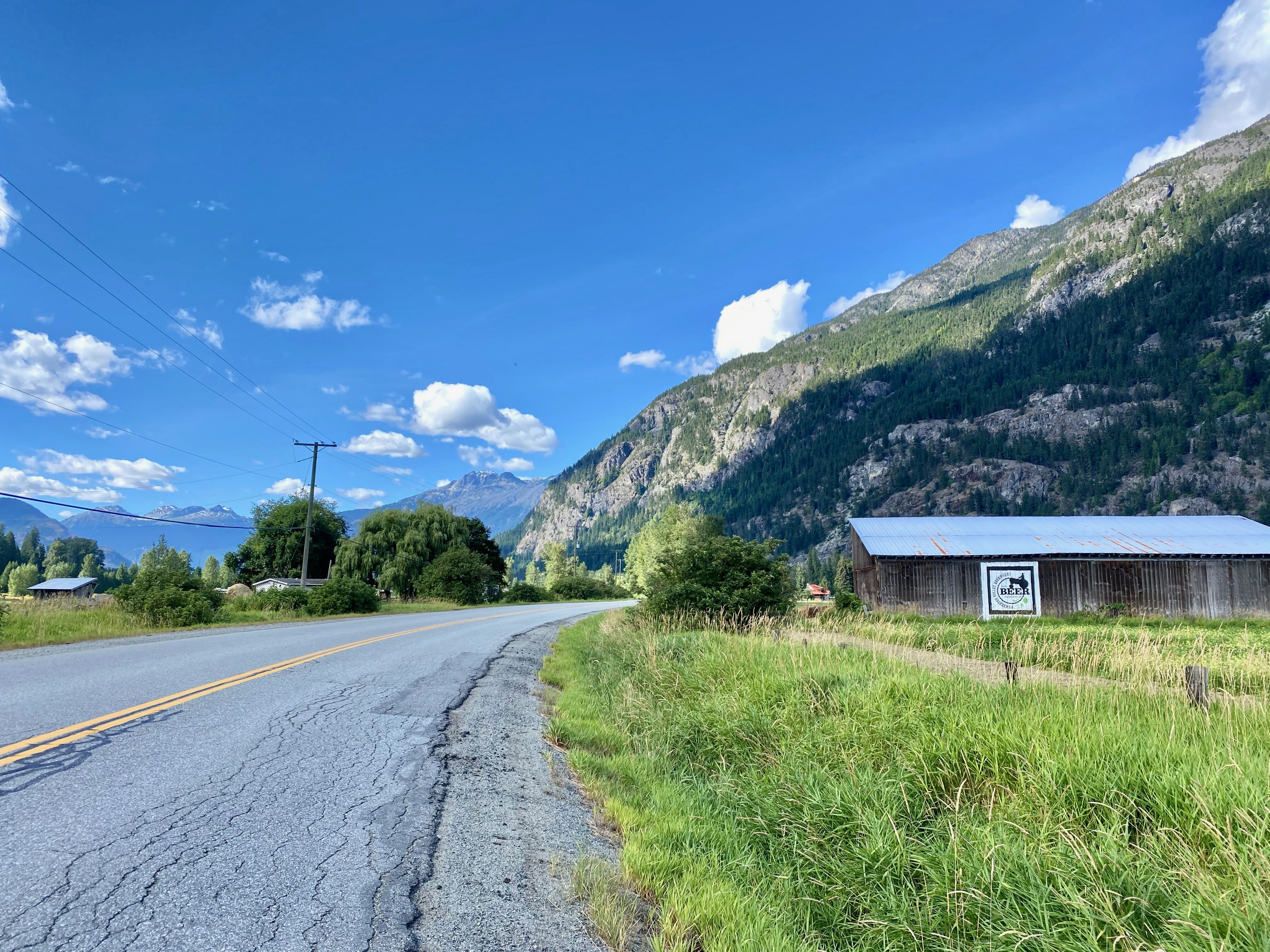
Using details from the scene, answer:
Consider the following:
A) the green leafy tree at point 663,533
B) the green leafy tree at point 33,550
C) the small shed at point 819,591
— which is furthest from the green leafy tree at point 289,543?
the green leafy tree at point 33,550

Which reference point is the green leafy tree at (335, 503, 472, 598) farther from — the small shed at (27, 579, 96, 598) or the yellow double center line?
the small shed at (27, 579, 96, 598)

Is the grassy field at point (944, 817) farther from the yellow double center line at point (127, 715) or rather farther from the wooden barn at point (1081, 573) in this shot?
the wooden barn at point (1081, 573)

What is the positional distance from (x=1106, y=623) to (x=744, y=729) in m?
25.3

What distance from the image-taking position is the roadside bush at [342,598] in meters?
25.9

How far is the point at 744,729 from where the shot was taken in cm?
692

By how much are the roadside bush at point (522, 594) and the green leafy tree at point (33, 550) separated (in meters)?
144

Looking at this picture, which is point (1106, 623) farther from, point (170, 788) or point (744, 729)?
point (170, 788)

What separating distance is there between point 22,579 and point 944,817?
5711 inches

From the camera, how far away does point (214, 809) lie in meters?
3.95

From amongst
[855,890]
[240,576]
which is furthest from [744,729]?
[240,576]

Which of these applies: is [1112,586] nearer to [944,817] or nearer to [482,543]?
[944,817]

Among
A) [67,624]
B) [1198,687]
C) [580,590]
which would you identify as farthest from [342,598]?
[580,590]

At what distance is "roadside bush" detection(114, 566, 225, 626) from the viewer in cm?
1820

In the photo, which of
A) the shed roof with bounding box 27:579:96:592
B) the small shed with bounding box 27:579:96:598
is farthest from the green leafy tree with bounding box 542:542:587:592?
the shed roof with bounding box 27:579:96:592
